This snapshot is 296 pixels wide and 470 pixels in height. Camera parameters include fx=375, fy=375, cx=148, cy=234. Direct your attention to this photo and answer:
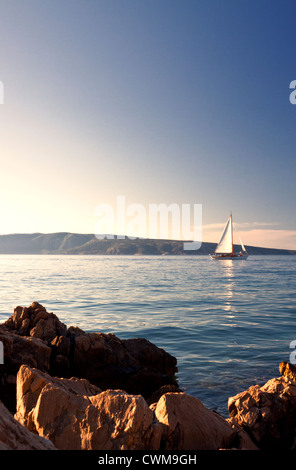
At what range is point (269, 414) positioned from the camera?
6418 mm

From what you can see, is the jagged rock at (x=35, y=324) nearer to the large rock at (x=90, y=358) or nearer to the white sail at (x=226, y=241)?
the large rock at (x=90, y=358)

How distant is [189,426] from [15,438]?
2.65 metres

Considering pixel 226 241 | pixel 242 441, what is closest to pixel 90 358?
pixel 242 441

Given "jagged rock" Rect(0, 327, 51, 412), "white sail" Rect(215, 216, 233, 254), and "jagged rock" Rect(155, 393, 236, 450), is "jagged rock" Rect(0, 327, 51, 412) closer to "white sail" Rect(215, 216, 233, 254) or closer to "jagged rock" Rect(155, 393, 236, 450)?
"jagged rock" Rect(155, 393, 236, 450)

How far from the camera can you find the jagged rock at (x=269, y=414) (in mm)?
6180

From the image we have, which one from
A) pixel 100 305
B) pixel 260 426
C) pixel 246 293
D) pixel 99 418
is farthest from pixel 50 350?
pixel 246 293

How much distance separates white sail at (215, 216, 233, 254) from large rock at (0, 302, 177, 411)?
12700 cm

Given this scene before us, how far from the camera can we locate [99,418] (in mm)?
5430

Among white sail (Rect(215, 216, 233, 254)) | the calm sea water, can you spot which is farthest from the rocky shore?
white sail (Rect(215, 216, 233, 254))

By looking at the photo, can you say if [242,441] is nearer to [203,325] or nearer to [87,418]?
[87,418]

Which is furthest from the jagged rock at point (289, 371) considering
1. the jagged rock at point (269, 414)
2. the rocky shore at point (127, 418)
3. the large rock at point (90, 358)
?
the large rock at point (90, 358)

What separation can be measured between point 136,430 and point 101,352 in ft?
18.3

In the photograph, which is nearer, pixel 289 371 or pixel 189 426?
pixel 189 426
